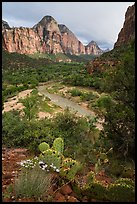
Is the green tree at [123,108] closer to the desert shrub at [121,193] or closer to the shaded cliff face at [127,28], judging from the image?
the desert shrub at [121,193]

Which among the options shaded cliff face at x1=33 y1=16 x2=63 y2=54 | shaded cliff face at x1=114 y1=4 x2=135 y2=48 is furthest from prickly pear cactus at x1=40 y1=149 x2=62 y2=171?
shaded cliff face at x1=33 y1=16 x2=63 y2=54

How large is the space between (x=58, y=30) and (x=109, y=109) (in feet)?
614

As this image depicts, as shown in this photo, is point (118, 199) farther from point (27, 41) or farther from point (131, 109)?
point (27, 41)

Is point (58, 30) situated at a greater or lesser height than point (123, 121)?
greater

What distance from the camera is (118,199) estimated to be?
4344 millimetres

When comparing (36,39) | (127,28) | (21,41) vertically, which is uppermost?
(36,39)

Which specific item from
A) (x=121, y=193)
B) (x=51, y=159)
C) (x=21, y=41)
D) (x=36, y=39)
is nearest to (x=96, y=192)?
(x=121, y=193)

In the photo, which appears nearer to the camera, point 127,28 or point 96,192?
point 96,192

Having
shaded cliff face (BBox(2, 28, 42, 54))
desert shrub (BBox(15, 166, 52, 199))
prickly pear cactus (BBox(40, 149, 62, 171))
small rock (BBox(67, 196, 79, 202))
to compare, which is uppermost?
shaded cliff face (BBox(2, 28, 42, 54))

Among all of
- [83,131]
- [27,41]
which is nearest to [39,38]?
[27,41]

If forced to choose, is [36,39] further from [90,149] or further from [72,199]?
[72,199]

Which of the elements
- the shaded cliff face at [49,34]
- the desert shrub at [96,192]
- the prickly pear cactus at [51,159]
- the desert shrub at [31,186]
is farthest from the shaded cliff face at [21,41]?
the desert shrub at [31,186]

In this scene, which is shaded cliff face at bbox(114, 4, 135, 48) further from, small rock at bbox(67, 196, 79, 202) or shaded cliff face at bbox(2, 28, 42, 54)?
shaded cliff face at bbox(2, 28, 42, 54)

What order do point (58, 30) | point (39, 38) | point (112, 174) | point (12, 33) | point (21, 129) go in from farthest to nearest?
1. point (58, 30)
2. point (39, 38)
3. point (12, 33)
4. point (21, 129)
5. point (112, 174)
